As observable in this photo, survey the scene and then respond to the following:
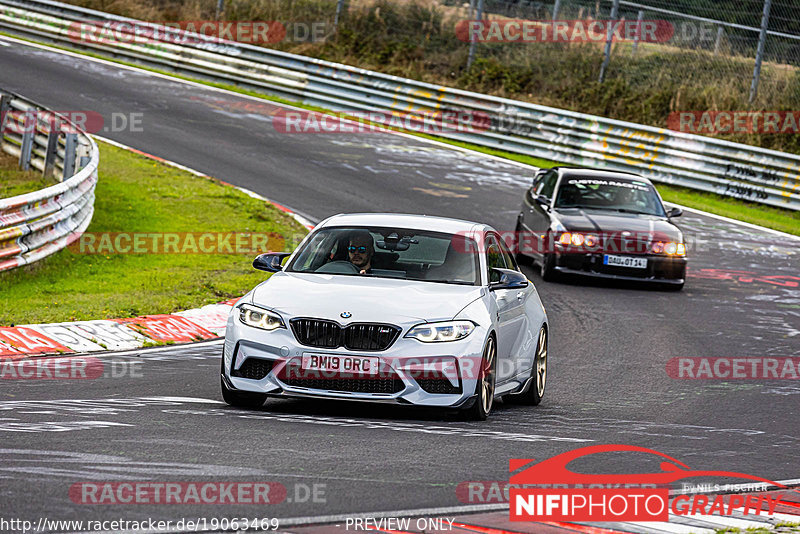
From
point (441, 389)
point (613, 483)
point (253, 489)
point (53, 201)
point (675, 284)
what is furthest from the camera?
point (675, 284)

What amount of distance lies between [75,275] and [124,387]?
6.12 m

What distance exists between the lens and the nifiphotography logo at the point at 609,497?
5.77m

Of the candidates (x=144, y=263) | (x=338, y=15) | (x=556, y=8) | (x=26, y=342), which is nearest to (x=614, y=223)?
(x=144, y=263)

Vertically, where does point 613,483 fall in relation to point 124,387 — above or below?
above

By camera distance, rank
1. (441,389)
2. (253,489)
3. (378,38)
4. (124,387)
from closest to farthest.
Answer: (253,489), (441,389), (124,387), (378,38)

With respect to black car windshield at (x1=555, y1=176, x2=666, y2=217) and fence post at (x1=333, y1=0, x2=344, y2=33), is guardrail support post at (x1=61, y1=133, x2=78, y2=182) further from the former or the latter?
fence post at (x1=333, y1=0, x2=344, y2=33)

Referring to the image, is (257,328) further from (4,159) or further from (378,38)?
(378,38)

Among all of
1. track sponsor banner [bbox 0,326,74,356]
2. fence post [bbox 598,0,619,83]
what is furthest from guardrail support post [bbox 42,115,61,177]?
fence post [bbox 598,0,619,83]

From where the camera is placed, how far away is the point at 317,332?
25.8 feet

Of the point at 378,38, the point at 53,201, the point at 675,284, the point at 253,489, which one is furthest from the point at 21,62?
the point at 253,489

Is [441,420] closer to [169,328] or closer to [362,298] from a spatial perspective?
[362,298]

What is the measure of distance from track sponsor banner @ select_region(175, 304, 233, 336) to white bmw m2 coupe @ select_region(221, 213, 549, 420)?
3.20 m

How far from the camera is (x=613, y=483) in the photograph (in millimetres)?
6461

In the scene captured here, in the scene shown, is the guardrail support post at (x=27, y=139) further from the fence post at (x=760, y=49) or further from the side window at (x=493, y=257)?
the fence post at (x=760, y=49)
